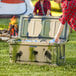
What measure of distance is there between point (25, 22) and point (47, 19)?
0.64 metres

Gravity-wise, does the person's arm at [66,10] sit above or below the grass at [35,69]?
above

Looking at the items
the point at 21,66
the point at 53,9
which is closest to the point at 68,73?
the point at 21,66

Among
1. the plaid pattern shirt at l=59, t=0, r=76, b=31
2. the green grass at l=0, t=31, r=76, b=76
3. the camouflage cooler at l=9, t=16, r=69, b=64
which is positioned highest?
the plaid pattern shirt at l=59, t=0, r=76, b=31

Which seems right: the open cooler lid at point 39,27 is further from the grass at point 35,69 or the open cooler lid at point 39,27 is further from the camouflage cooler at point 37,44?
the grass at point 35,69

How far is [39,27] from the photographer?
30.6ft

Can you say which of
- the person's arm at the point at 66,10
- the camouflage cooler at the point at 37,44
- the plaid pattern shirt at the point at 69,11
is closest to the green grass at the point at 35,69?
the camouflage cooler at the point at 37,44

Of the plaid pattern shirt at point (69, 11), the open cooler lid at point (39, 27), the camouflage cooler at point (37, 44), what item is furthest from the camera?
the open cooler lid at point (39, 27)

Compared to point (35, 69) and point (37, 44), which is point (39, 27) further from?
point (35, 69)

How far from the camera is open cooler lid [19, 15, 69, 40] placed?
9.20 metres

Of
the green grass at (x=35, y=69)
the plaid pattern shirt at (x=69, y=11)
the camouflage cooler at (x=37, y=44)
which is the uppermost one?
the plaid pattern shirt at (x=69, y=11)

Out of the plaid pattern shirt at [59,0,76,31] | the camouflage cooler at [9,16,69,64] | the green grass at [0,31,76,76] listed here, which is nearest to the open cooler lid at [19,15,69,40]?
the camouflage cooler at [9,16,69,64]

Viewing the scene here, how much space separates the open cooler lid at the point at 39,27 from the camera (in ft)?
30.2

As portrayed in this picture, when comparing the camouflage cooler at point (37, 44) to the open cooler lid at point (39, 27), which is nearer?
the camouflage cooler at point (37, 44)

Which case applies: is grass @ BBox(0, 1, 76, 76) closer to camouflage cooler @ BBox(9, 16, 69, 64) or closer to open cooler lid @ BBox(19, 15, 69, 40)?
camouflage cooler @ BBox(9, 16, 69, 64)
